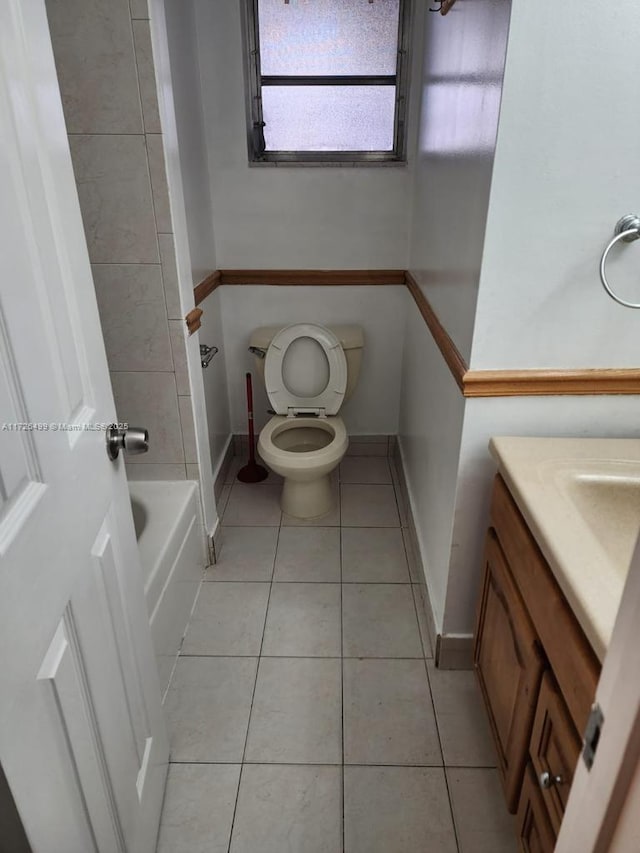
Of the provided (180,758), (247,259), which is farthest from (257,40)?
(180,758)

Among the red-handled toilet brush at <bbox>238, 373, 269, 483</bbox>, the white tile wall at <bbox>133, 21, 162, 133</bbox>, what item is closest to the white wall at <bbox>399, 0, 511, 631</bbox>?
the red-handled toilet brush at <bbox>238, 373, 269, 483</bbox>

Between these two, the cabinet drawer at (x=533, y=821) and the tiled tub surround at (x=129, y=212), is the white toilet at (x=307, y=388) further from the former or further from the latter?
the cabinet drawer at (x=533, y=821)

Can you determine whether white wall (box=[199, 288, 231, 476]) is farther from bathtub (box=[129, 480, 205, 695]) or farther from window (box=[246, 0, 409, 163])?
window (box=[246, 0, 409, 163])

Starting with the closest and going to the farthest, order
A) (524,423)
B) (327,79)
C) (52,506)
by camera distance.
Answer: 1. (52,506)
2. (524,423)
3. (327,79)

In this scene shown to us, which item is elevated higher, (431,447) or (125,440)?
(125,440)

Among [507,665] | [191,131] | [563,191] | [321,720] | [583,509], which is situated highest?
[191,131]

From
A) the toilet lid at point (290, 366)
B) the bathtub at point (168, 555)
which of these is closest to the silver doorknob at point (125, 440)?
the bathtub at point (168, 555)

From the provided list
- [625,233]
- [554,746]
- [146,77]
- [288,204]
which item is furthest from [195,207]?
[554,746]

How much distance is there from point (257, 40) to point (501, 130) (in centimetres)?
156

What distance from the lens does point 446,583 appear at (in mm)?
1618

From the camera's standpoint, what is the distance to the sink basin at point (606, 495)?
110cm

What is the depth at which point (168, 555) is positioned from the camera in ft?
5.66

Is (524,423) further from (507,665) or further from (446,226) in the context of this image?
(446,226)

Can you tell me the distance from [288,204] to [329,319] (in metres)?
0.53
